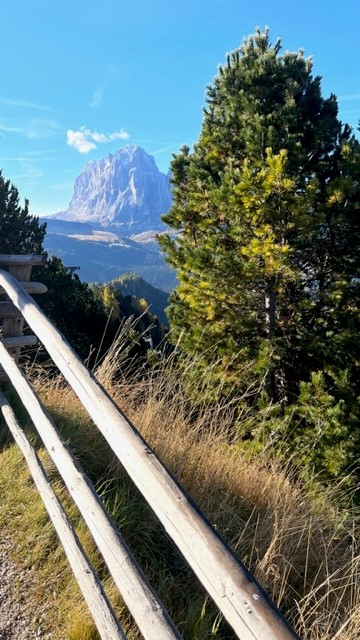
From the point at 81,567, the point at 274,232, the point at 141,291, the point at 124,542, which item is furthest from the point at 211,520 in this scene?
the point at 141,291

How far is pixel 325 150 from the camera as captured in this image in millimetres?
10453

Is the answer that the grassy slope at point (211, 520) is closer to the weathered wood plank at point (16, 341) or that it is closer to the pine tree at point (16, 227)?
the weathered wood plank at point (16, 341)

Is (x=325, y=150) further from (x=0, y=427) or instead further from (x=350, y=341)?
(x=0, y=427)

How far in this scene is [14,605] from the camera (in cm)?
218

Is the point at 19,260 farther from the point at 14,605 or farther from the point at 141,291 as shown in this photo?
the point at 141,291

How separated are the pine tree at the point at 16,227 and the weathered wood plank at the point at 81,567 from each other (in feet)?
61.1

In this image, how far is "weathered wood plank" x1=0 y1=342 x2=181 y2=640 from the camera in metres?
1.40

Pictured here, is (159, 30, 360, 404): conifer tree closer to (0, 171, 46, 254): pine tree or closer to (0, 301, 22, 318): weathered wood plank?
(0, 301, 22, 318): weathered wood plank

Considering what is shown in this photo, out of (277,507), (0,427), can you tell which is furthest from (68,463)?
(0,427)

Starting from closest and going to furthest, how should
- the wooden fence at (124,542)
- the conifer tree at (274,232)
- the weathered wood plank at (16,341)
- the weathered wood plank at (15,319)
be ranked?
1. the wooden fence at (124,542)
2. the weathered wood plank at (16,341)
3. the weathered wood plank at (15,319)
4. the conifer tree at (274,232)

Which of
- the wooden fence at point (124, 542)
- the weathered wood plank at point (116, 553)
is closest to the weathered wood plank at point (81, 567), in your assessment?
the wooden fence at point (124, 542)

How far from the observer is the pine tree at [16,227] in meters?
20.4

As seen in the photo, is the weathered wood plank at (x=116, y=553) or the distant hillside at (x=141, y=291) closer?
the weathered wood plank at (x=116, y=553)

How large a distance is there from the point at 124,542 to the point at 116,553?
60mm
